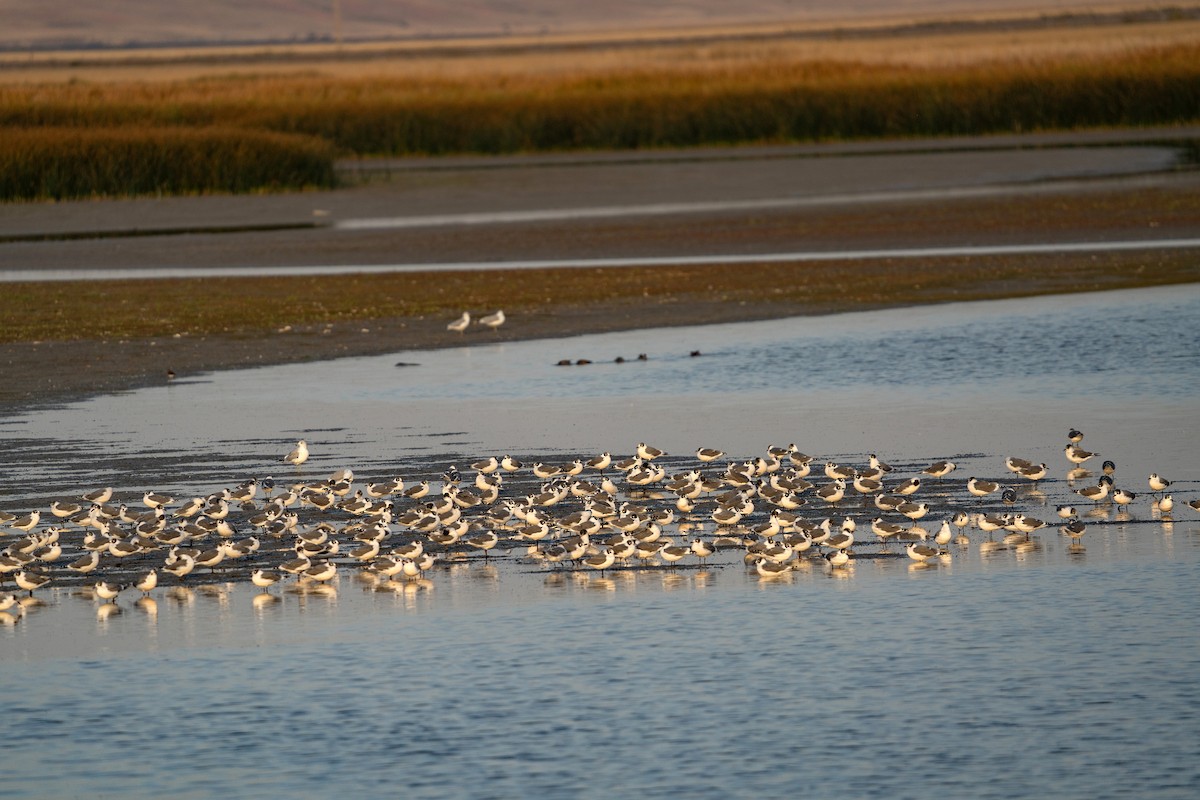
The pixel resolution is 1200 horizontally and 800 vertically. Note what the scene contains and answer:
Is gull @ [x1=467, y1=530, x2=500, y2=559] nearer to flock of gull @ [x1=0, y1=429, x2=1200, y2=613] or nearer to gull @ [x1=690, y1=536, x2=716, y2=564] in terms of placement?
flock of gull @ [x1=0, y1=429, x2=1200, y2=613]

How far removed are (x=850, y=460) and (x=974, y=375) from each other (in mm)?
5462

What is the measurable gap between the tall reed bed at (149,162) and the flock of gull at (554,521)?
116ft

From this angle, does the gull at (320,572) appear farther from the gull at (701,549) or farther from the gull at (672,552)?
the gull at (701,549)

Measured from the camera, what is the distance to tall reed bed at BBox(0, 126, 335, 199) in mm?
49938

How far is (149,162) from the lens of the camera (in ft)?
168

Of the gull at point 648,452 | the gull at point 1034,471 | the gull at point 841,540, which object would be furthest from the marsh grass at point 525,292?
the gull at point 841,540

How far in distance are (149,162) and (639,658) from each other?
41903 millimetres

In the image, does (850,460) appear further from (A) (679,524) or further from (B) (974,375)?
(B) (974,375)

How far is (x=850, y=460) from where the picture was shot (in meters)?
16.9

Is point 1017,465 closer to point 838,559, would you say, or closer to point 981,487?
point 981,487

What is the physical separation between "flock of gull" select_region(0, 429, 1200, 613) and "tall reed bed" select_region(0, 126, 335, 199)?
35470 mm

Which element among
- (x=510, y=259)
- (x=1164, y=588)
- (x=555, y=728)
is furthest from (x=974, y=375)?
(x=510, y=259)

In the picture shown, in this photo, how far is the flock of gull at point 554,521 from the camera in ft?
44.5

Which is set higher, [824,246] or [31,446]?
[824,246]
